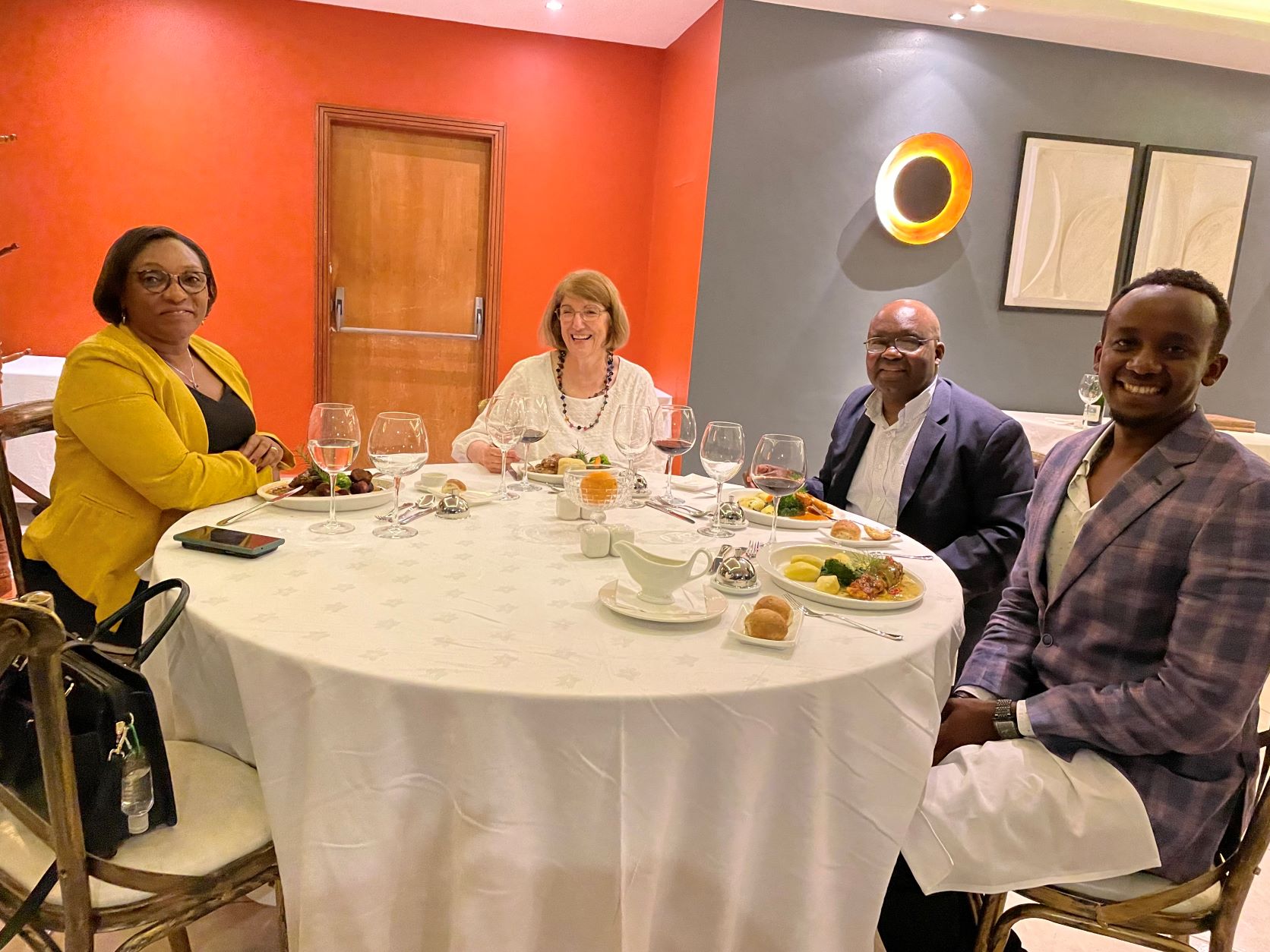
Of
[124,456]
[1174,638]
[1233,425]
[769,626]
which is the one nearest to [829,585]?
[769,626]

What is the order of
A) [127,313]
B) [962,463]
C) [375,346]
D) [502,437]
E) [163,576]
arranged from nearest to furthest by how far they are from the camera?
[163,576] < [502,437] < [127,313] < [962,463] < [375,346]

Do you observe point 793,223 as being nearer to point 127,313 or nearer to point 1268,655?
point 127,313

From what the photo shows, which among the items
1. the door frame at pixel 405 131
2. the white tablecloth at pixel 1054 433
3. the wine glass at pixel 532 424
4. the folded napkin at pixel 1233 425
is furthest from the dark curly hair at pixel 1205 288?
the door frame at pixel 405 131

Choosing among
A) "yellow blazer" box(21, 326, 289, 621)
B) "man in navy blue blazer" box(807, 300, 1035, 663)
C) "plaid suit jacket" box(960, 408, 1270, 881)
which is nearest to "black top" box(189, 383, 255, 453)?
"yellow blazer" box(21, 326, 289, 621)

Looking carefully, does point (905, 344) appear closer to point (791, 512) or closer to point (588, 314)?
point (791, 512)

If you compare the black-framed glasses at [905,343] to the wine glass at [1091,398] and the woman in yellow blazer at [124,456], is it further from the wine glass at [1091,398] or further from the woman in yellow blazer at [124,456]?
the wine glass at [1091,398]

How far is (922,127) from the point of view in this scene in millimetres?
4043

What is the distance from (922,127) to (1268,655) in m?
3.51

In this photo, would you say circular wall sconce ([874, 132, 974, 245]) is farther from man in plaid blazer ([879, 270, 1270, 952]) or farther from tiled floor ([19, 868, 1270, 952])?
tiled floor ([19, 868, 1270, 952])

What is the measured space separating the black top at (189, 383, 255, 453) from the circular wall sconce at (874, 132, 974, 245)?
3.10m

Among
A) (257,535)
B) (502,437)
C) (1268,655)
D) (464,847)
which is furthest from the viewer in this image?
(502,437)

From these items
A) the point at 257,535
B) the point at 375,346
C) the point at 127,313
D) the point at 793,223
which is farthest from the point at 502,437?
the point at 375,346

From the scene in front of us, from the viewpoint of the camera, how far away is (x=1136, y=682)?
50.1 inches

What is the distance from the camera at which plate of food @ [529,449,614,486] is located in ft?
6.69
